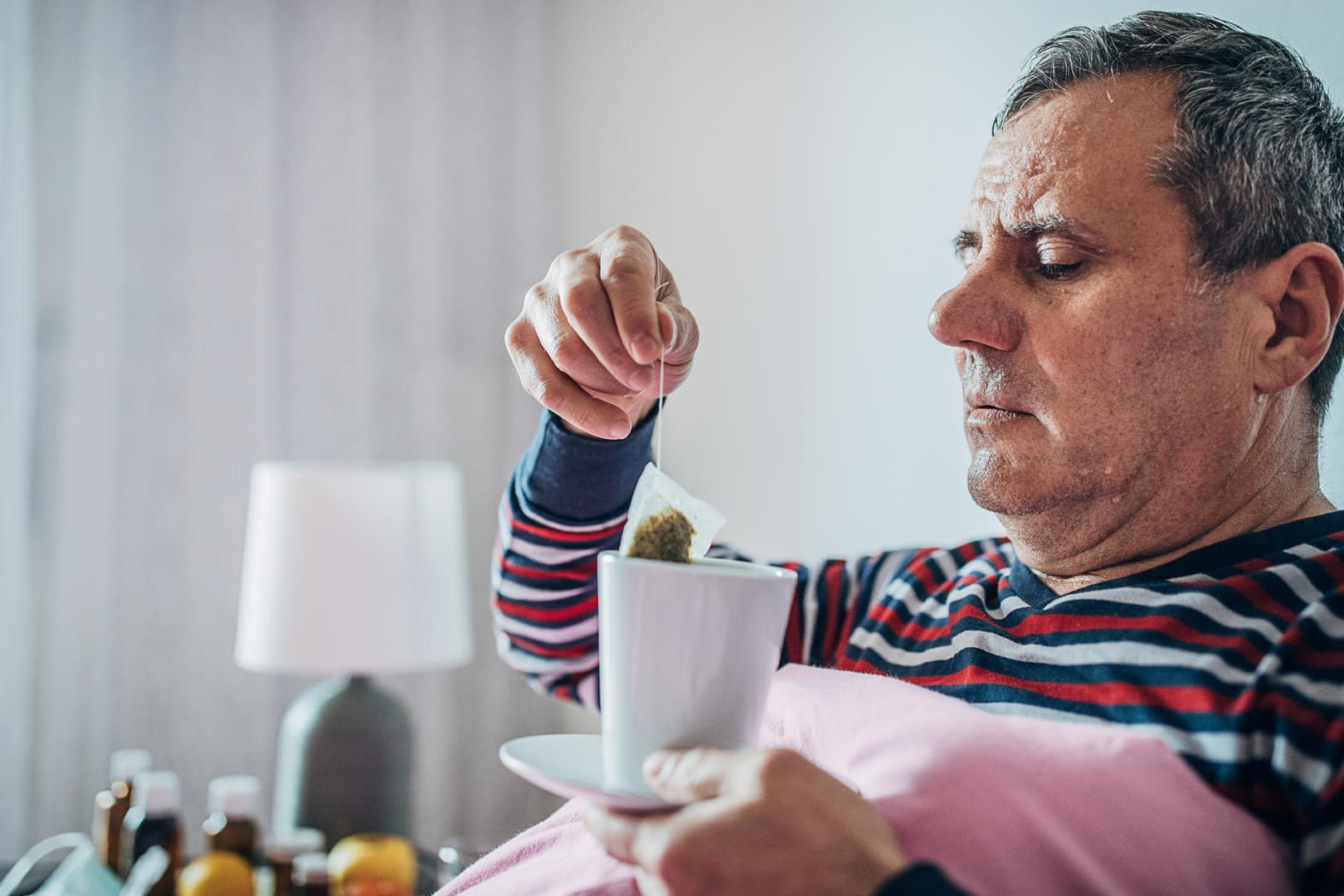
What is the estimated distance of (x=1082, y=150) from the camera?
896 millimetres

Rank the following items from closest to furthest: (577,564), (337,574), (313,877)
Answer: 1. (577,564)
2. (313,877)
3. (337,574)

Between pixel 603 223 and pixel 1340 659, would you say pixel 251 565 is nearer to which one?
pixel 603 223

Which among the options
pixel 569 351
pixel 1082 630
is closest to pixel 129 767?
pixel 569 351

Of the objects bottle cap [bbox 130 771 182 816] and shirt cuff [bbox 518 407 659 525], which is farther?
bottle cap [bbox 130 771 182 816]

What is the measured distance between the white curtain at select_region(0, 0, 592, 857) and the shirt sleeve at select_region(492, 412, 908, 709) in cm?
125

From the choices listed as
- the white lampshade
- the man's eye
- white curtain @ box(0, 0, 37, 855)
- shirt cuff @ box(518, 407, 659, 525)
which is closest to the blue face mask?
the white lampshade

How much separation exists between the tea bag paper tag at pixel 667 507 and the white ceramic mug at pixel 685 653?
0.14 ft

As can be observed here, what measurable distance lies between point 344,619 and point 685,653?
152 cm

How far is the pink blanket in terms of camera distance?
62 cm

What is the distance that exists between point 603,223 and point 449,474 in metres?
0.75

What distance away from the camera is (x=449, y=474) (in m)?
2.21

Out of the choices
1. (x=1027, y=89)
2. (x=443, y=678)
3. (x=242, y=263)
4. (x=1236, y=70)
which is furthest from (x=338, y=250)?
(x=1236, y=70)

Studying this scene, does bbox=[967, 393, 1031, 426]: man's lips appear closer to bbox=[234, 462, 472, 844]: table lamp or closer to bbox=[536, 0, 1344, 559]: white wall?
bbox=[536, 0, 1344, 559]: white wall

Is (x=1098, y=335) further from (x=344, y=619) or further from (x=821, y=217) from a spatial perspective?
(x=344, y=619)
